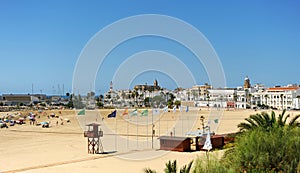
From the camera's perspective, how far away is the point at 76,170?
1599cm

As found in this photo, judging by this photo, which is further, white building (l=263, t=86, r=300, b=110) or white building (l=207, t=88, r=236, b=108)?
white building (l=207, t=88, r=236, b=108)

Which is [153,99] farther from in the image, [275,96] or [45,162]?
[45,162]

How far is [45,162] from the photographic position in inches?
732

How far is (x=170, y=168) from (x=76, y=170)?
9.05m

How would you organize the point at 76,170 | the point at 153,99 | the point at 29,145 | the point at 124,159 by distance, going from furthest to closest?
the point at 153,99
the point at 29,145
the point at 124,159
the point at 76,170

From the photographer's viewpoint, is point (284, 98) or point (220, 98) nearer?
point (284, 98)

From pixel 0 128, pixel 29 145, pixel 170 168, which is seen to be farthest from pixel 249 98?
pixel 170 168

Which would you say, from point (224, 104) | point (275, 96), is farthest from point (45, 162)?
point (224, 104)

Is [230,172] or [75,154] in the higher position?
[230,172]

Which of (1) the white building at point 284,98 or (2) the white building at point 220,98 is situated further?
(2) the white building at point 220,98

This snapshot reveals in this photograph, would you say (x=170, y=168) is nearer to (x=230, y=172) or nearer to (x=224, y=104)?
(x=230, y=172)

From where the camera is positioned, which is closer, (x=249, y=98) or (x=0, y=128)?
(x=0, y=128)

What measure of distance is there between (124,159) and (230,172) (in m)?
11.5

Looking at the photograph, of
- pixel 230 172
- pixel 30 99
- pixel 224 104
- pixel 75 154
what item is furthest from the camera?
pixel 30 99
